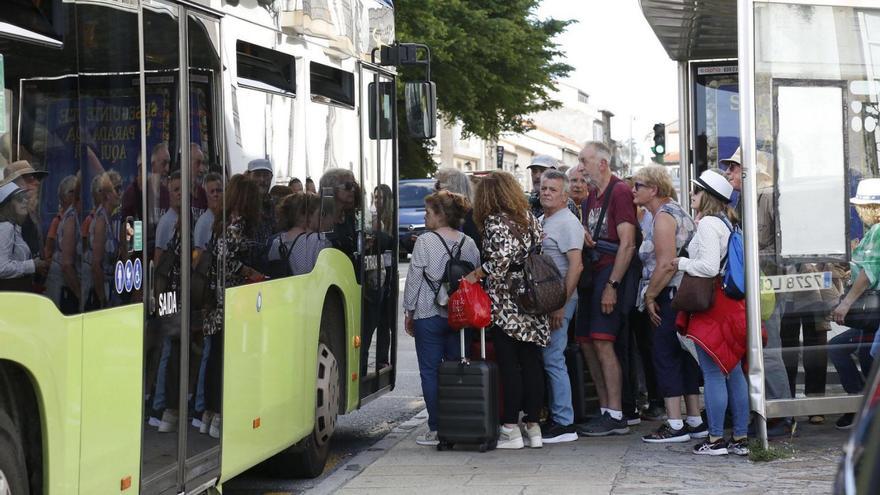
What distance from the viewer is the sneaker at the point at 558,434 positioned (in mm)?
9570

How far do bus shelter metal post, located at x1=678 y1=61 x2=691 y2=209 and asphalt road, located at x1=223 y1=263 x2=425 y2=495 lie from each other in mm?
3149

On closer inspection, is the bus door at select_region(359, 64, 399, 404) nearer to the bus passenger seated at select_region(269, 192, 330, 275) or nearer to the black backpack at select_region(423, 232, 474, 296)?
the black backpack at select_region(423, 232, 474, 296)

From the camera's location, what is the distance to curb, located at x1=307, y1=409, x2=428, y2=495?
8.22 metres

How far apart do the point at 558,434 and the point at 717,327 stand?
1500mm

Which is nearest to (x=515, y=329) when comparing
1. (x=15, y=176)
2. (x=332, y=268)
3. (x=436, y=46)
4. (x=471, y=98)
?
(x=332, y=268)

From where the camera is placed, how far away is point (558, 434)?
9609 millimetres

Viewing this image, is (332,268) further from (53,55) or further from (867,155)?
(53,55)

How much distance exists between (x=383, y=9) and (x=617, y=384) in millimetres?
3043

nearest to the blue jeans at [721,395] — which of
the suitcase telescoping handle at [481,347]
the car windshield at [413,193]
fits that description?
the suitcase telescoping handle at [481,347]

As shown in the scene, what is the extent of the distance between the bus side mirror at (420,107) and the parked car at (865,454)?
7.32 metres

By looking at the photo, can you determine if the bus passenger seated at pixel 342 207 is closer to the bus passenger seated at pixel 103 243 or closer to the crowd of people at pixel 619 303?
the crowd of people at pixel 619 303

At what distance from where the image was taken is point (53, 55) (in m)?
4.61

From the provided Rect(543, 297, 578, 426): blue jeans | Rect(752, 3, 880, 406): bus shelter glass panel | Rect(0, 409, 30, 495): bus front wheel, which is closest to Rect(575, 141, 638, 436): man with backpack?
Rect(543, 297, 578, 426): blue jeans

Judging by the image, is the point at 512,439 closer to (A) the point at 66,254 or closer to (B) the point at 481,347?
(B) the point at 481,347
